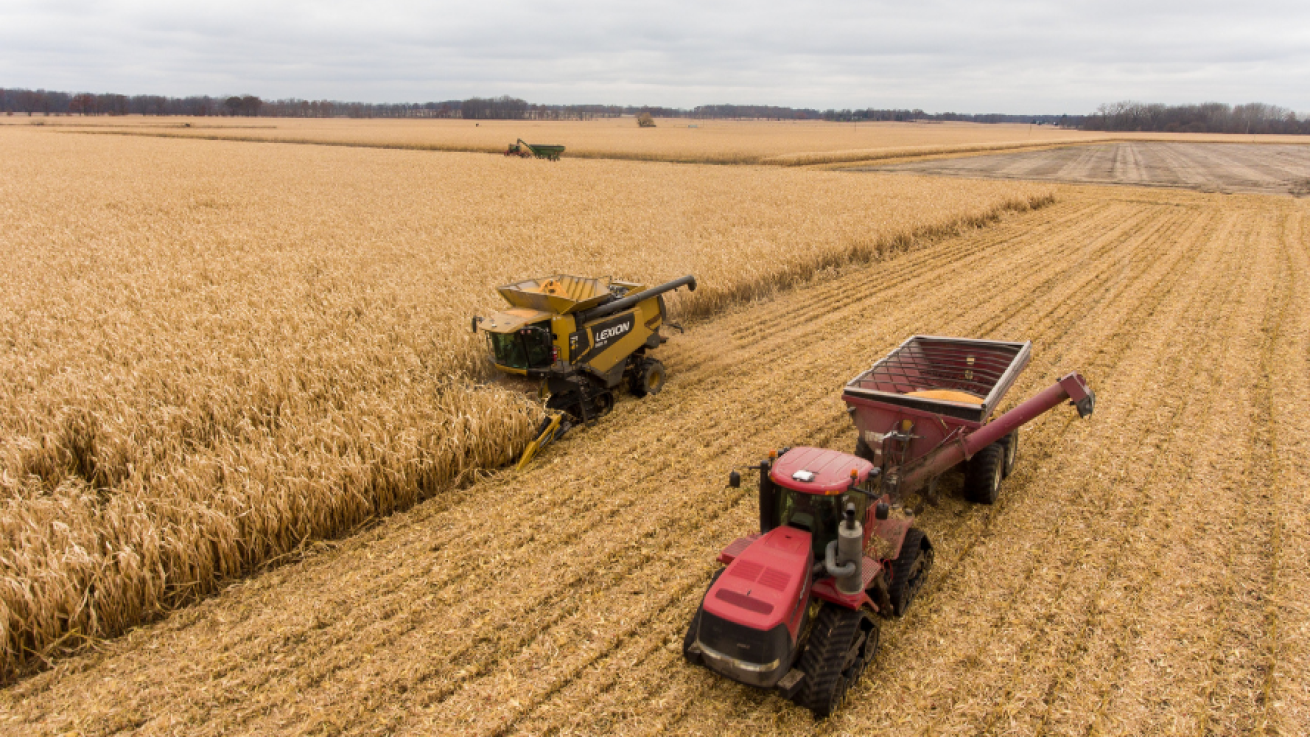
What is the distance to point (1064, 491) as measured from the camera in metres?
6.39

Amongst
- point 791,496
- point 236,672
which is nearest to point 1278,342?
point 791,496

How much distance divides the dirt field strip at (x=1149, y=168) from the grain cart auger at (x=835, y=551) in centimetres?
3326

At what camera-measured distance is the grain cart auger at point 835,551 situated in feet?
12.3

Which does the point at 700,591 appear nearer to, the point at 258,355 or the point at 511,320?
the point at 511,320

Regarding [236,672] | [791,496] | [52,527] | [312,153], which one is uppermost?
[312,153]

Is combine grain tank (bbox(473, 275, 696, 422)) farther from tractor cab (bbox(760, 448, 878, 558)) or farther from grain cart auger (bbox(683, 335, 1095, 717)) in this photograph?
tractor cab (bbox(760, 448, 878, 558))

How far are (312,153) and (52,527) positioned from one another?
164ft

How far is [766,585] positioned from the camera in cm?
385

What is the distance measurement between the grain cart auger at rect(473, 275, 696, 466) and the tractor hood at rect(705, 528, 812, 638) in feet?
11.7

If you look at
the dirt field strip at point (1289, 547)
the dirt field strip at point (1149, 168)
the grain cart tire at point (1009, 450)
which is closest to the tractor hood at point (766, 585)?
the dirt field strip at point (1289, 547)

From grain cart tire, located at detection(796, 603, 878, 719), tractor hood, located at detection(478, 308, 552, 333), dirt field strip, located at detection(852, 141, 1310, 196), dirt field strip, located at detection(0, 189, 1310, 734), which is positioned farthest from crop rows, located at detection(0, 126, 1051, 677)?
dirt field strip, located at detection(852, 141, 1310, 196)

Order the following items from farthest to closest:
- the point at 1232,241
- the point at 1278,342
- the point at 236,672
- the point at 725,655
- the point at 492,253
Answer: the point at 1232,241 < the point at 492,253 < the point at 1278,342 < the point at 236,672 < the point at 725,655

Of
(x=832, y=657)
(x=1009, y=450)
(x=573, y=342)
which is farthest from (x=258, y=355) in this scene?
(x=1009, y=450)

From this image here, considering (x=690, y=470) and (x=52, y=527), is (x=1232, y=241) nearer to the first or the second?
(x=690, y=470)
